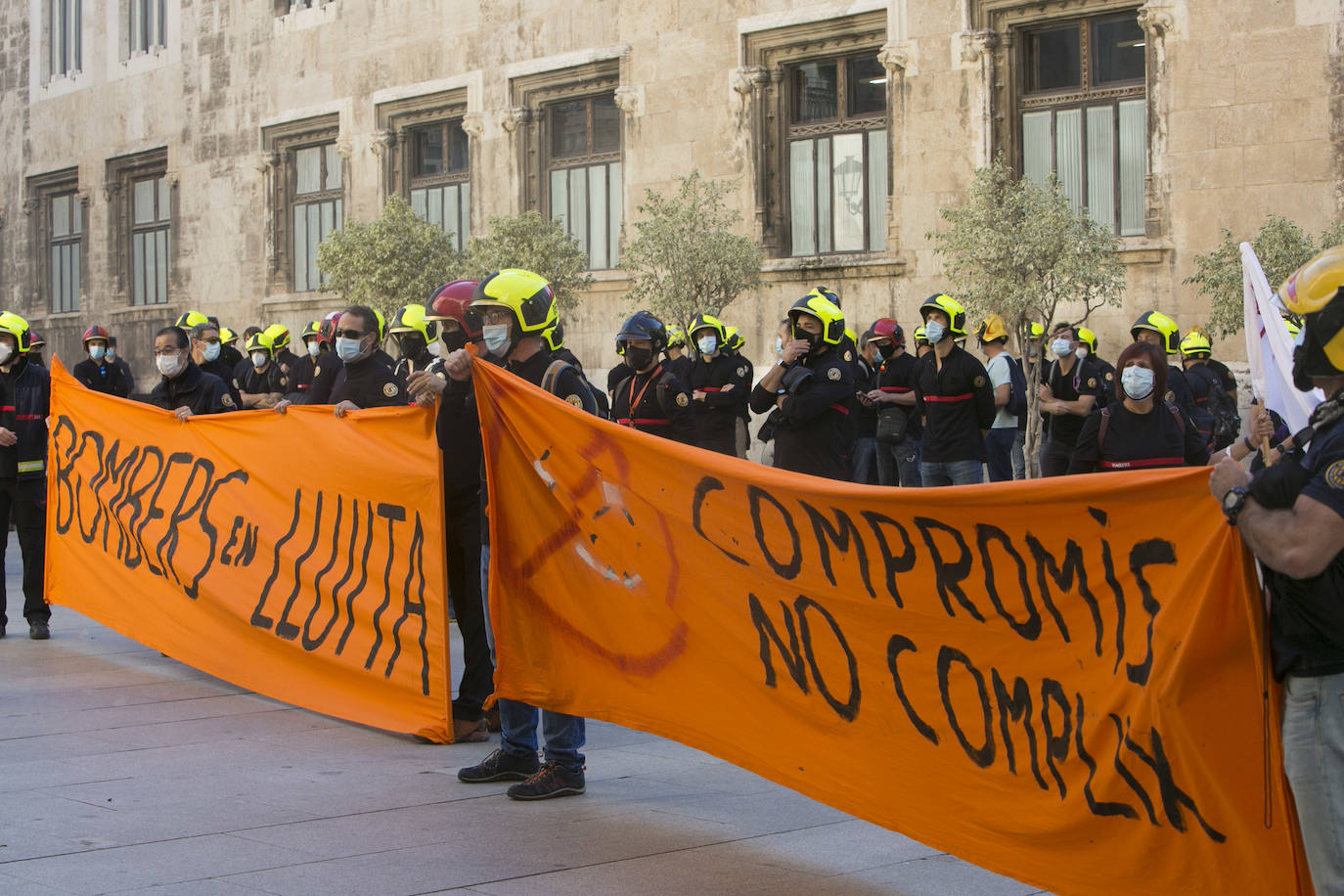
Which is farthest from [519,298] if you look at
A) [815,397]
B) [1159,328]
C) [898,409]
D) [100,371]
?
[100,371]

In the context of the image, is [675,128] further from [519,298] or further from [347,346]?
[519,298]

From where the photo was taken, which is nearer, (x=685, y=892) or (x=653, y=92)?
(x=685, y=892)

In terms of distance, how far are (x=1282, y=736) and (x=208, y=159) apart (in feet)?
106

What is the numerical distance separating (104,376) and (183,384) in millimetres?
6748

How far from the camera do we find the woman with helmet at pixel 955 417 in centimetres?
1169

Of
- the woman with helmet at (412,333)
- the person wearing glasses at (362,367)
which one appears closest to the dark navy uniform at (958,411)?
the woman with helmet at (412,333)

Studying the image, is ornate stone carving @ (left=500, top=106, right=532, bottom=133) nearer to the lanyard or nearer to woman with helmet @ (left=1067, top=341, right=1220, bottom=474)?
the lanyard

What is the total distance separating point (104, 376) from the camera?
53.7ft

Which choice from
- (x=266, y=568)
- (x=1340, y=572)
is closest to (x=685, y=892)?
(x=1340, y=572)

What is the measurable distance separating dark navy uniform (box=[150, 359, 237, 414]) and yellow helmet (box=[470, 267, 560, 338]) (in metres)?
3.84

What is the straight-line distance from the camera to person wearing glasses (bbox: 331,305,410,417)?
8789mm

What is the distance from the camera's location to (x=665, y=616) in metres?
5.66

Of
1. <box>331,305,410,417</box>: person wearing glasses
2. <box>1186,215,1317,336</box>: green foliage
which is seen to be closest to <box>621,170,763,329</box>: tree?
Result: <box>1186,215,1317,336</box>: green foliage

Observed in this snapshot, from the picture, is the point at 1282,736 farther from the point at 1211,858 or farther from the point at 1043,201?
the point at 1043,201
